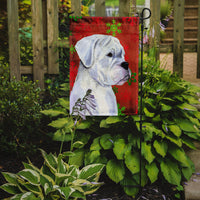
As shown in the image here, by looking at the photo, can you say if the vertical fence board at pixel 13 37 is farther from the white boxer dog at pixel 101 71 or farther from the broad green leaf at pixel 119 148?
the broad green leaf at pixel 119 148

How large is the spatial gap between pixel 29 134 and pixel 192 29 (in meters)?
6.32

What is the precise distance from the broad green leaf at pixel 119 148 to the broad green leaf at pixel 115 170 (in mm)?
113

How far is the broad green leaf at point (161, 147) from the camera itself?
2.79 metres

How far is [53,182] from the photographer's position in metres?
2.40

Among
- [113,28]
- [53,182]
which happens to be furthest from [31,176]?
[113,28]

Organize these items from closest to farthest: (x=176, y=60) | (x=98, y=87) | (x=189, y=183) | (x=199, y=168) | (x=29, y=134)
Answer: (x=98, y=87) → (x=189, y=183) → (x=199, y=168) → (x=29, y=134) → (x=176, y=60)

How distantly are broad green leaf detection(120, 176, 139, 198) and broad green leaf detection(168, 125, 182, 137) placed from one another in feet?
1.94

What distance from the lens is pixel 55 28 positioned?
388 centimetres

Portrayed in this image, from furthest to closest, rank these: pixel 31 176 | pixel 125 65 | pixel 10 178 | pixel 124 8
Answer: pixel 124 8, pixel 125 65, pixel 10 178, pixel 31 176

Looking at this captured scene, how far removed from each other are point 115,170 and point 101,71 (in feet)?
3.03

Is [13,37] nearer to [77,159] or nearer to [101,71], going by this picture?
[101,71]

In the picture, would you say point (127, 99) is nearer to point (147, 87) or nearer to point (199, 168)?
point (147, 87)

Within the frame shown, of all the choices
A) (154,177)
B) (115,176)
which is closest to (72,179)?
(115,176)

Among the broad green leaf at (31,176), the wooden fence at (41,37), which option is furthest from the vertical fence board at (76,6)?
the broad green leaf at (31,176)
